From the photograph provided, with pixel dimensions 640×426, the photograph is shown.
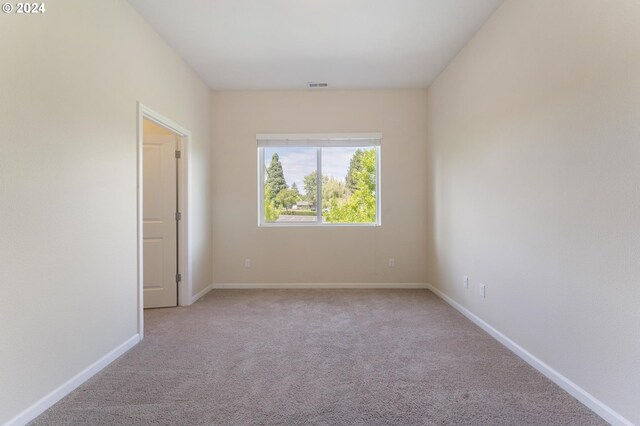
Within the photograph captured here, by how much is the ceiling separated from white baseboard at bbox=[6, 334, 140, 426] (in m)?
2.71

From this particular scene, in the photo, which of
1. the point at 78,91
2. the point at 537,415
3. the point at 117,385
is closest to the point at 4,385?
the point at 117,385

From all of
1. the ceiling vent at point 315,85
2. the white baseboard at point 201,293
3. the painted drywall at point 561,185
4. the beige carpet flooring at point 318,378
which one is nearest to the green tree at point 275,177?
the ceiling vent at point 315,85

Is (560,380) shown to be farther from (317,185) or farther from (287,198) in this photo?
(287,198)

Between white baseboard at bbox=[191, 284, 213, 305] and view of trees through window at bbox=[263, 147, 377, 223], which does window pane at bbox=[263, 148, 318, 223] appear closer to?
view of trees through window at bbox=[263, 147, 377, 223]

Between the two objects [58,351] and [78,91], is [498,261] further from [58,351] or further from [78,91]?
[78,91]

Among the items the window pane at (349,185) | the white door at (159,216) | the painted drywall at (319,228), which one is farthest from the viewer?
the window pane at (349,185)

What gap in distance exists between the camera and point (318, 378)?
208 centimetres

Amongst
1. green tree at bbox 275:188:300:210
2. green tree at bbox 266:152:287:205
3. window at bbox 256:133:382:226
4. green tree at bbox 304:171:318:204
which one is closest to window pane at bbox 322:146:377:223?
window at bbox 256:133:382:226

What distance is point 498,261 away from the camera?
268cm

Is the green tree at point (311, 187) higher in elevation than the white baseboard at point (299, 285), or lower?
higher

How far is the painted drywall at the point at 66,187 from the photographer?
161 centimetres

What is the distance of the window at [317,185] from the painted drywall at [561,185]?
157 centimetres

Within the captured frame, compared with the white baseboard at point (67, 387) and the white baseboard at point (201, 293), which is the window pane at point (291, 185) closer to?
the white baseboard at point (201, 293)

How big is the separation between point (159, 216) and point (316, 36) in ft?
8.37
